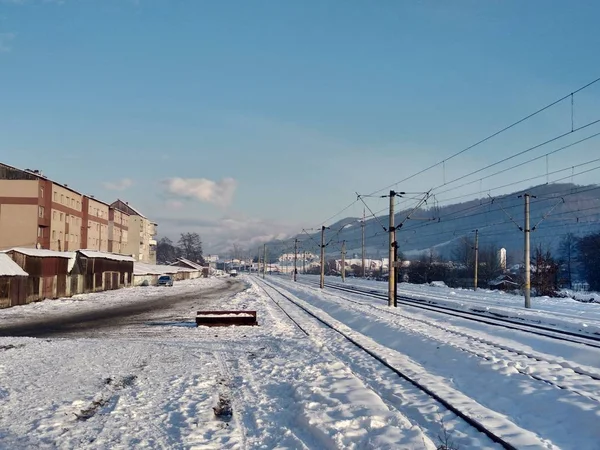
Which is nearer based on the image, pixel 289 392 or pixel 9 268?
pixel 289 392

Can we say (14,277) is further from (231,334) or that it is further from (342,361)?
(342,361)

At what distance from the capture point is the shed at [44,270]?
4042cm

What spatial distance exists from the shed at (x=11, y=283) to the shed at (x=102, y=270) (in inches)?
452

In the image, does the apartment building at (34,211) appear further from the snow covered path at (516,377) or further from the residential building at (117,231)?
the snow covered path at (516,377)

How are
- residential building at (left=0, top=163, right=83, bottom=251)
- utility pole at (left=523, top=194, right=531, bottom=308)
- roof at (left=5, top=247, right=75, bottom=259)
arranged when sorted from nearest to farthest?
1. utility pole at (left=523, top=194, right=531, bottom=308)
2. roof at (left=5, top=247, right=75, bottom=259)
3. residential building at (left=0, top=163, right=83, bottom=251)

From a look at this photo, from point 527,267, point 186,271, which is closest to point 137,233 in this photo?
point 186,271

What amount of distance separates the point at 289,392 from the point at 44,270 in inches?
1506

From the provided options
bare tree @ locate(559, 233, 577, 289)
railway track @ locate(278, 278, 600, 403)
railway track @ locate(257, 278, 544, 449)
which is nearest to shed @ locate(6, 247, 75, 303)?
railway track @ locate(278, 278, 600, 403)

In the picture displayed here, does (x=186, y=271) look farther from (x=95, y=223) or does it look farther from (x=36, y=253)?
(x=36, y=253)

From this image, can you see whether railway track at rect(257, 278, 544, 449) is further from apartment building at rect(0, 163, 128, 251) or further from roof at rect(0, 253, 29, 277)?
apartment building at rect(0, 163, 128, 251)

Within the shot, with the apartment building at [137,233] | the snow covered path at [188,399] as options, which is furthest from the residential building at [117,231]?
the snow covered path at [188,399]

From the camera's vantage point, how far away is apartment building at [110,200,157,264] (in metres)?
110

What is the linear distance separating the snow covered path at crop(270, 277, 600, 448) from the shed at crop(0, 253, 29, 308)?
90.0 feet

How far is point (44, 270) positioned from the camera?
4362cm
